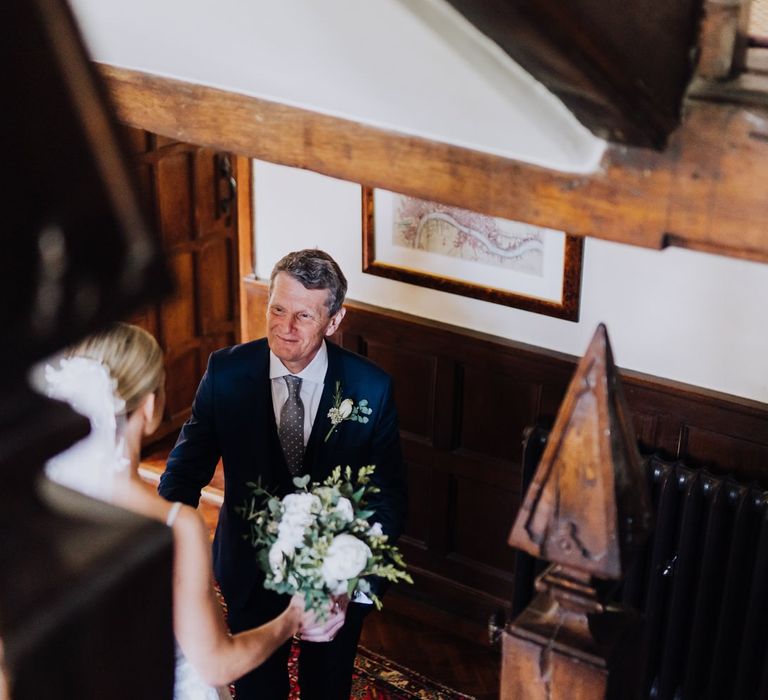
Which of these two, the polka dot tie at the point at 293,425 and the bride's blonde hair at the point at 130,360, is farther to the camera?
the polka dot tie at the point at 293,425

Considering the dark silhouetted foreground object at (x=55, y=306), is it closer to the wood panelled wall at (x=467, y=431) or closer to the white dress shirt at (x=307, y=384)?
the white dress shirt at (x=307, y=384)

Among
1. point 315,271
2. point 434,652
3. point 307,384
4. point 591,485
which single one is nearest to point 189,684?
point 307,384

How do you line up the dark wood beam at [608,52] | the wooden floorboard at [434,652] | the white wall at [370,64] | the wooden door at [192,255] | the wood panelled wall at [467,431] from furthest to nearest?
1. the wooden door at [192,255]
2. the wooden floorboard at [434,652]
3. the wood panelled wall at [467,431]
4. the white wall at [370,64]
5. the dark wood beam at [608,52]

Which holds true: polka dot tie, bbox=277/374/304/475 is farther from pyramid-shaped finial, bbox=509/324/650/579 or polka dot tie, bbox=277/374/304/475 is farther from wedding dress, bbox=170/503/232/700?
pyramid-shaped finial, bbox=509/324/650/579

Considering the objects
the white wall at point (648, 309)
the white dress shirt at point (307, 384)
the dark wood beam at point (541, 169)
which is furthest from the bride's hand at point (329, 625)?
the dark wood beam at point (541, 169)

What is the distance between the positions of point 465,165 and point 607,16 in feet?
1.67

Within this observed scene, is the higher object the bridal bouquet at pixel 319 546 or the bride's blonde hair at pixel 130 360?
the bride's blonde hair at pixel 130 360

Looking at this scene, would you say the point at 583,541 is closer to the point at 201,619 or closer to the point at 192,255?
the point at 201,619

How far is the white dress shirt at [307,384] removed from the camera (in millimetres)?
3188

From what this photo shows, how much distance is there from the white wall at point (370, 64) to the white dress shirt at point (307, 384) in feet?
4.72

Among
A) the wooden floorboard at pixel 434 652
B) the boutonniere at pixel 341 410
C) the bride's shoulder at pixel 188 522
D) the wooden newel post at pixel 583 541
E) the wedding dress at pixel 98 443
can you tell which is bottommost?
the wooden floorboard at pixel 434 652

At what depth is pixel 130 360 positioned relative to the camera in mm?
2127

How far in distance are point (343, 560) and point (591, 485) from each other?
164 cm

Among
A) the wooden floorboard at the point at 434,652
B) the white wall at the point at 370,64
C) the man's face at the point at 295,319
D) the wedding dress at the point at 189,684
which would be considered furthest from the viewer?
the wooden floorboard at the point at 434,652
